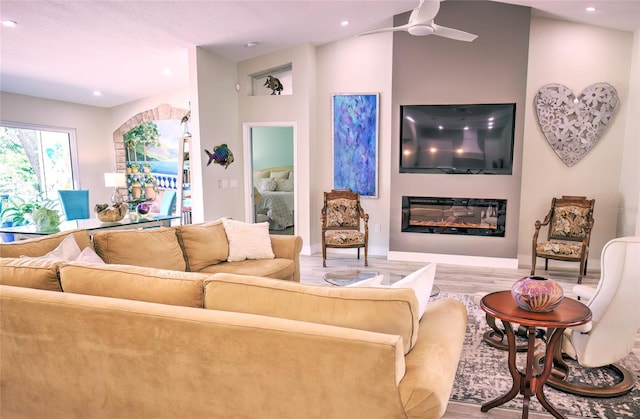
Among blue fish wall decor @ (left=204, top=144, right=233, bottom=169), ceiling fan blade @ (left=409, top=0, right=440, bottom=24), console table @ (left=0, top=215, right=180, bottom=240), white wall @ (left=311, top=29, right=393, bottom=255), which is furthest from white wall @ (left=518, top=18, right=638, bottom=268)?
console table @ (left=0, top=215, right=180, bottom=240)

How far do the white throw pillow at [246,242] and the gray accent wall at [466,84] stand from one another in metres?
2.61

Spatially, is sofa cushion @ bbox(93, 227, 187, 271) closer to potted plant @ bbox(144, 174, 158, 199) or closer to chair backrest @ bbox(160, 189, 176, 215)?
chair backrest @ bbox(160, 189, 176, 215)

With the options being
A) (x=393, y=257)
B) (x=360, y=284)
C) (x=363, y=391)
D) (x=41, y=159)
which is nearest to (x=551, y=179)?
(x=393, y=257)

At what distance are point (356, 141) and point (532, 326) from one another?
14.5ft

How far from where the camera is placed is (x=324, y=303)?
1415 millimetres

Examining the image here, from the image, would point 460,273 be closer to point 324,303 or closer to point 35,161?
point 324,303

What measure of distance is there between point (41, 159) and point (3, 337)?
236 inches

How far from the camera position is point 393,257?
573 centimetres

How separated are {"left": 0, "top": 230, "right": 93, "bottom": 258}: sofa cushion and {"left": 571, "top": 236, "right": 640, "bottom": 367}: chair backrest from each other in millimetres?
3156

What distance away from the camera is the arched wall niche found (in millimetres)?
6983

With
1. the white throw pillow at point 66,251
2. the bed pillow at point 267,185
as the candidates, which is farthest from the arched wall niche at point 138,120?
the white throw pillow at point 66,251

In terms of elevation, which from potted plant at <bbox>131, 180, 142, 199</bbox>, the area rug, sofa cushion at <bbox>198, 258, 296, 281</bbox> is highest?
potted plant at <bbox>131, 180, 142, 199</bbox>

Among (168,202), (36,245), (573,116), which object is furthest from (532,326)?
(168,202)

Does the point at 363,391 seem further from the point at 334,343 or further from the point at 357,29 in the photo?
the point at 357,29
